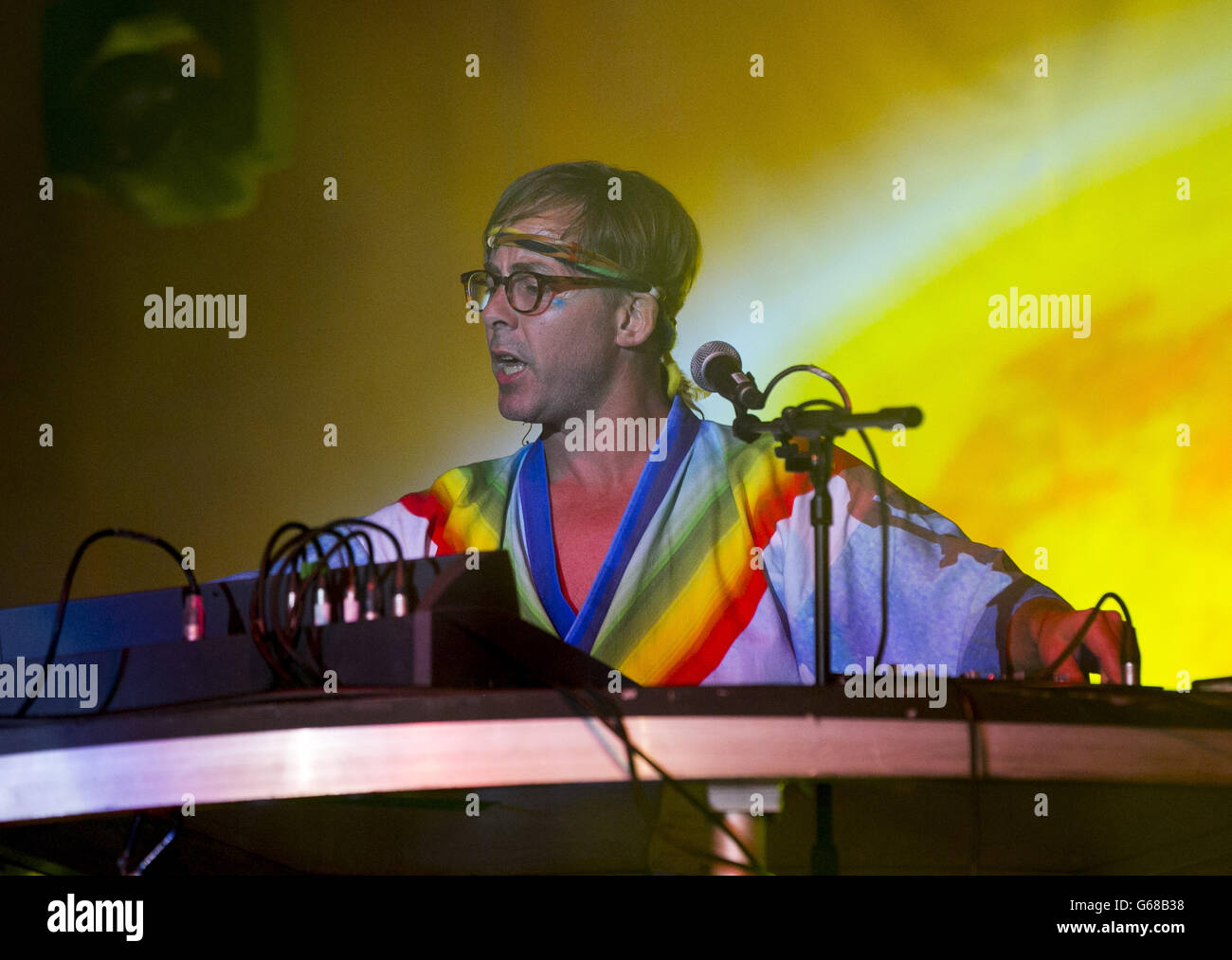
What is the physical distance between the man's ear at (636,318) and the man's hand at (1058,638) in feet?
3.19

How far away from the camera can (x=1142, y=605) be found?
2408mm

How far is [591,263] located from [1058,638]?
47.9 inches

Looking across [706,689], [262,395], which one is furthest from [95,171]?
[706,689]

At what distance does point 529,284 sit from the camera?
2.50m

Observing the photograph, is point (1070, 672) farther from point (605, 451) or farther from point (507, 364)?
point (507, 364)

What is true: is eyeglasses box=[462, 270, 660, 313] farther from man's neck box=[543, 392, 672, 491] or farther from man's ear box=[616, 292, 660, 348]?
man's neck box=[543, 392, 672, 491]

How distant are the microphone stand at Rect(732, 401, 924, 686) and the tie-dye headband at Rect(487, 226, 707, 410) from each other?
3.69 feet

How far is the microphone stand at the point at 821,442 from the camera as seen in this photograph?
4.37ft

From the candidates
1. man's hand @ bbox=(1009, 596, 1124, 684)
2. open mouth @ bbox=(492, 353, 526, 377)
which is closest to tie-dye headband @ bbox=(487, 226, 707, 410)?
open mouth @ bbox=(492, 353, 526, 377)

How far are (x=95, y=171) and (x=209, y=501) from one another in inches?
31.0

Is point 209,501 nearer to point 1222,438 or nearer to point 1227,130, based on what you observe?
point 1222,438

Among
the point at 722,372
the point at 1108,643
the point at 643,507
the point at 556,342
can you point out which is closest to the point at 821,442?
the point at 722,372
